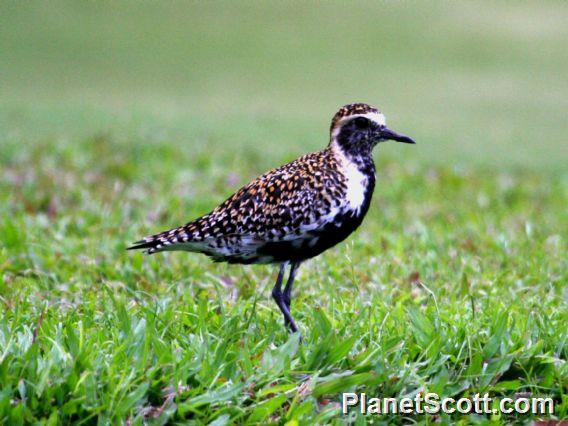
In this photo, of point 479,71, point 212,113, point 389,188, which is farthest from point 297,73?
point 389,188

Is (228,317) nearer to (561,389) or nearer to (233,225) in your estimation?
(233,225)

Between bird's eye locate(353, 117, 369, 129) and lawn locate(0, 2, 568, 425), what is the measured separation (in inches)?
33.0

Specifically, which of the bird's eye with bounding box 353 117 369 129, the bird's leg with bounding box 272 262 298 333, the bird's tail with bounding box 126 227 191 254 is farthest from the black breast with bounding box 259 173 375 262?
the bird's tail with bounding box 126 227 191 254

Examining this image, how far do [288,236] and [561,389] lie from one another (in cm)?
170

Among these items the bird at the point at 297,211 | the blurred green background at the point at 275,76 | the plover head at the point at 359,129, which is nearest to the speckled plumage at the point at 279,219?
the bird at the point at 297,211

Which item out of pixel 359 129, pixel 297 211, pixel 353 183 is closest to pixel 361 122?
pixel 359 129

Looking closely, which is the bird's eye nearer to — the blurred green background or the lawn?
the lawn

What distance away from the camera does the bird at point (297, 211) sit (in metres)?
5.17

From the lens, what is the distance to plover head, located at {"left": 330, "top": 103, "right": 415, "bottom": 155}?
544 centimetres

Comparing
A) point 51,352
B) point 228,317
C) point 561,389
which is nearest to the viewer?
point 51,352

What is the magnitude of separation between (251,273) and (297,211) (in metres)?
1.90

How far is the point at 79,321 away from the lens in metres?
4.90

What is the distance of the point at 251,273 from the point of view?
22.9 feet

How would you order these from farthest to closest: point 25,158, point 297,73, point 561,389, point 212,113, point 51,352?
point 297,73 < point 212,113 < point 25,158 < point 561,389 < point 51,352
